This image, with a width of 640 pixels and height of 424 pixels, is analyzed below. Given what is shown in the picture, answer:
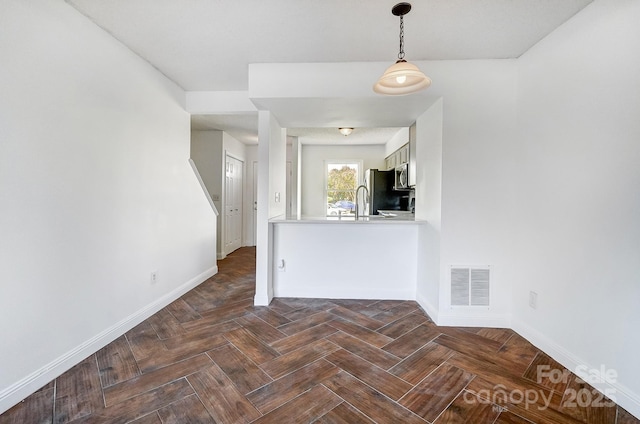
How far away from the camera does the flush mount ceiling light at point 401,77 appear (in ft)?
5.26

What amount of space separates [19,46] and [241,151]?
4.50 meters

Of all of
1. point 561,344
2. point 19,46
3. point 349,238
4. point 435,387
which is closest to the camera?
point 19,46

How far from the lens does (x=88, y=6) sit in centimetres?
180

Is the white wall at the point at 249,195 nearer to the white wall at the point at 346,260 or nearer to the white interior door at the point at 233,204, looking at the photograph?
the white interior door at the point at 233,204

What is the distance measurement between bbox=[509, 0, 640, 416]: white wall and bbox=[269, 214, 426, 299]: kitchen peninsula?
3.66 ft

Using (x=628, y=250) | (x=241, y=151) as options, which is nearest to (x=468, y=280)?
(x=628, y=250)

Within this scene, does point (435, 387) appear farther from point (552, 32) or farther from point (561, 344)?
point (552, 32)

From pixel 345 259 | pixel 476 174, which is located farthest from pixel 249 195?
pixel 476 174

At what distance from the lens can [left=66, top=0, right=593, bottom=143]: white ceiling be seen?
5.78 ft

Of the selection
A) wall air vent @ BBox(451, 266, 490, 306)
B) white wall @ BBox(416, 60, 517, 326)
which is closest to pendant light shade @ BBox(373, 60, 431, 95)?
white wall @ BBox(416, 60, 517, 326)

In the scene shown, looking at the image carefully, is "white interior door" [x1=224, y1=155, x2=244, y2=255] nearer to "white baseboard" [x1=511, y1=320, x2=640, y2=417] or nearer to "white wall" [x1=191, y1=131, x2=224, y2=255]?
"white wall" [x1=191, y1=131, x2=224, y2=255]

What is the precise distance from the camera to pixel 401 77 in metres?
1.66

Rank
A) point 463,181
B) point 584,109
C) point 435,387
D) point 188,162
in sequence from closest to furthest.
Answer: point 435,387 < point 584,109 < point 463,181 < point 188,162

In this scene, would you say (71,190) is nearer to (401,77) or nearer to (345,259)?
(401,77)
